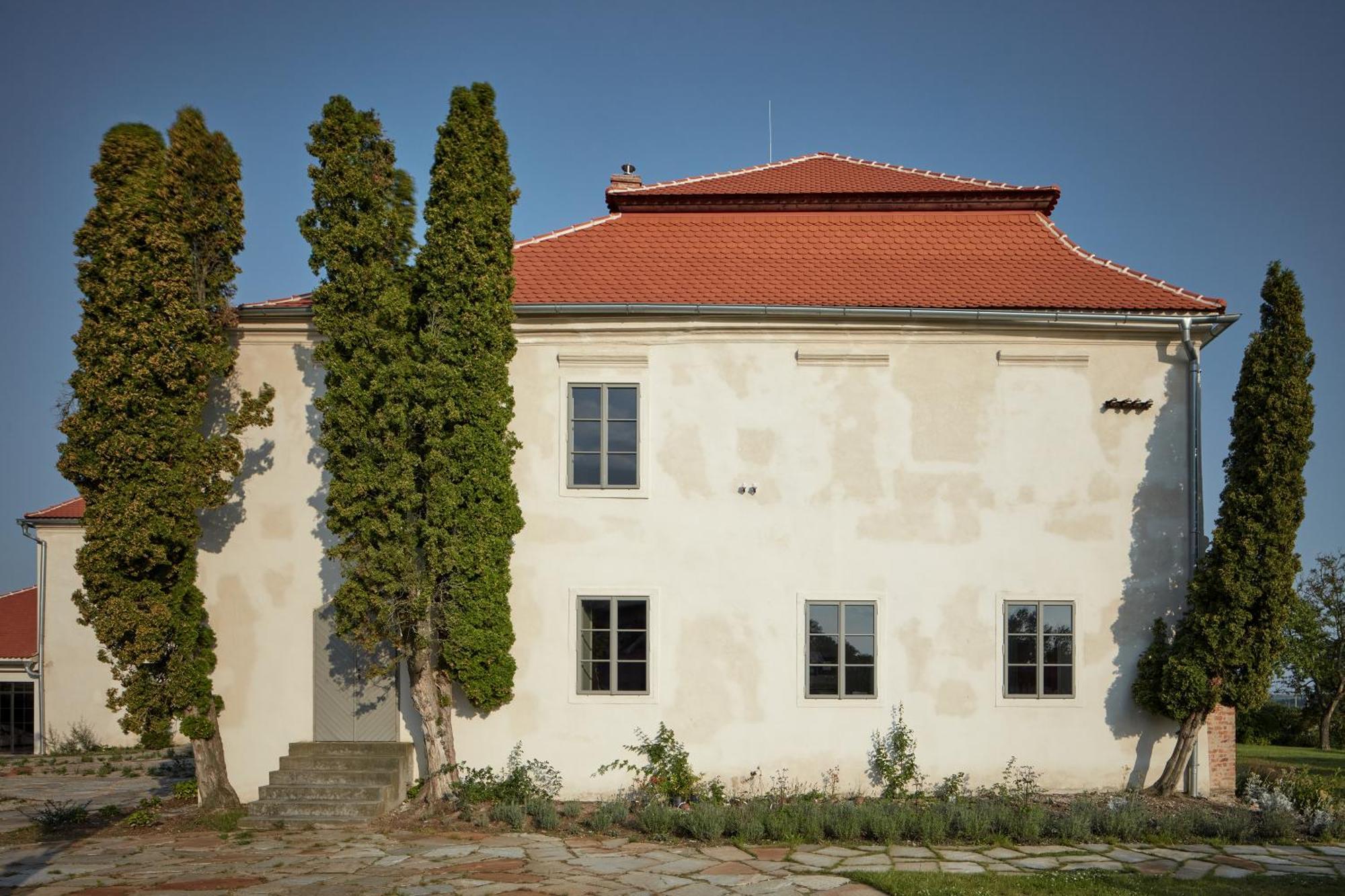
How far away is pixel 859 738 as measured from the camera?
12.3m

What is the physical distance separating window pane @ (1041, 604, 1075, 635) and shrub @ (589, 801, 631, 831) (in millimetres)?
5735

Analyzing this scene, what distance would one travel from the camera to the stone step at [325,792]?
1141 cm

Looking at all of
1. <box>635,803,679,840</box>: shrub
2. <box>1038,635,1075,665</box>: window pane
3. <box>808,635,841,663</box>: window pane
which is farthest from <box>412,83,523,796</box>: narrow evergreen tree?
<box>1038,635,1075,665</box>: window pane

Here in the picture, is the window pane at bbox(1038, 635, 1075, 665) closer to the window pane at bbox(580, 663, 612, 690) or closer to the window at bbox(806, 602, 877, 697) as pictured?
the window at bbox(806, 602, 877, 697)

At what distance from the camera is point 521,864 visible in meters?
9.27

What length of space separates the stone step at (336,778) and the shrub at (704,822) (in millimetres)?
3632

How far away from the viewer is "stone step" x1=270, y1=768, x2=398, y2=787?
1165 centimetres

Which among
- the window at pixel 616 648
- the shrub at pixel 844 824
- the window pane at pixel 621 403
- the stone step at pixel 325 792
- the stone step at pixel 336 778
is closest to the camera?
the shrub at pixel 844 824

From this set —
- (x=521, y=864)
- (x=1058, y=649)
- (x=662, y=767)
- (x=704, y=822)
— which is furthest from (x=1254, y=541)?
(x=521, y=864)

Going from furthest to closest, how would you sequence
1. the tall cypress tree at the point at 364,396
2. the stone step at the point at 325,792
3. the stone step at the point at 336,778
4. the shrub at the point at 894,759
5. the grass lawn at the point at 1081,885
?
the shrub at the point at 894,759 → the stone step at the point at 336,778 → the stone step at the point at 325,792 → the tall cypress tree at the point at 364,396 → the grass lawn at the point at 1081,885

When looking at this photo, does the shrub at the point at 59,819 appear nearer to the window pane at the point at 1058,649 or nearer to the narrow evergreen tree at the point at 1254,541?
the window pane at the point at 1058,649

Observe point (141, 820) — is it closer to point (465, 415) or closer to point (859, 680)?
point (465, 415)

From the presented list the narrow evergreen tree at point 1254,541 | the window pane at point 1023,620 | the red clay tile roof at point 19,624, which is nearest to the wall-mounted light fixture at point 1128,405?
the narrow evergreen tree at point 1254,541

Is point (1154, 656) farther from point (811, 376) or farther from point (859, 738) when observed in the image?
point (811, 376)
